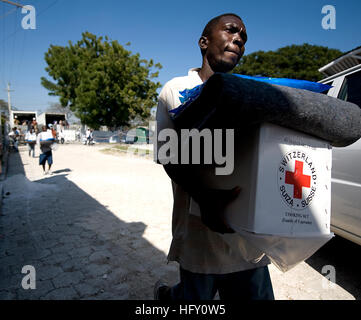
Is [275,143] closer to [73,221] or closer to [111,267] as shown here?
[111,267]

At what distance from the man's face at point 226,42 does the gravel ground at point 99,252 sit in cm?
197

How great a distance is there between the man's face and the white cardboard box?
0.53m

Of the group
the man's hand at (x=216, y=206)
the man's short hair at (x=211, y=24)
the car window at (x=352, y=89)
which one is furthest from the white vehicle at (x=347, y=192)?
the man's hand at (x=216, y=206)

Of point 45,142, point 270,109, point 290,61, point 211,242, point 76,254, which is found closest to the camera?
point 270,109

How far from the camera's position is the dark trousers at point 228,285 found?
1101 millimetres

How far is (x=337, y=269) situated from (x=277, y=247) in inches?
98.8

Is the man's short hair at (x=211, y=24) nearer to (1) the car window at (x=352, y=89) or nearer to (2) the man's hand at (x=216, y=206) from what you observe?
(2) the man's hand at (x=216, y=206)

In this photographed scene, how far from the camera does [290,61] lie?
93.5ft

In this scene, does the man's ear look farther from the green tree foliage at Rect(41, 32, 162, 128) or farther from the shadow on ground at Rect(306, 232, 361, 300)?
the green tree foliage at Rect(41, 32, 162, 128)

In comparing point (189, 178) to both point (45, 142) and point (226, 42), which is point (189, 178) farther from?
point (45, 142)

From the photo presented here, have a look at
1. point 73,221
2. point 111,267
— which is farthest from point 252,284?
point 73,221

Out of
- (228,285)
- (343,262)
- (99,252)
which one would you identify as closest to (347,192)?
(343,262)

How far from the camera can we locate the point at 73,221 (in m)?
3.82

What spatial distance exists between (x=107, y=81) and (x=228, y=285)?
2408cm
